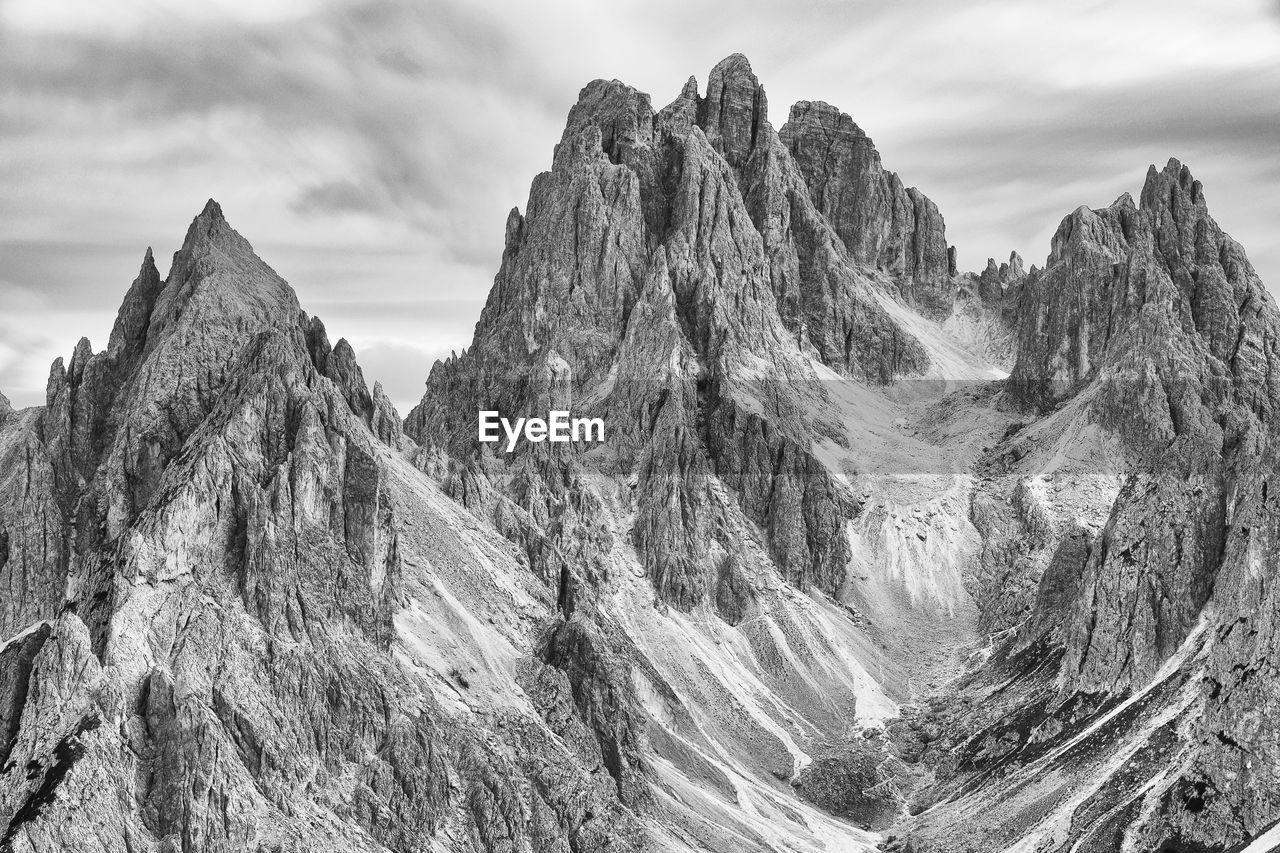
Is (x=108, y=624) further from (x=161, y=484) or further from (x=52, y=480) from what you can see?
(x=52, y=480)

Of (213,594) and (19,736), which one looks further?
(213,594)

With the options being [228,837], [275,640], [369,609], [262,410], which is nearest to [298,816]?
[228,837]

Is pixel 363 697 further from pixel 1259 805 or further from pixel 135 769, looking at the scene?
pixel 1259 805

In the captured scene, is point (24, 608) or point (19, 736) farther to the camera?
point (24, 608)

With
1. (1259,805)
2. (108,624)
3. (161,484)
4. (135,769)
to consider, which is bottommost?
(1259,805)

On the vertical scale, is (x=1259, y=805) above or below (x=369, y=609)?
below

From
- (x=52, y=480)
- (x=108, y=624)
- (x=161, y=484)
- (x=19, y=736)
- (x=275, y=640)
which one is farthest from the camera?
(x=52, y=480)

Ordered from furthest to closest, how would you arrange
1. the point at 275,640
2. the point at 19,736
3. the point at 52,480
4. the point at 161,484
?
1. the point at 52,480
2. the point at 161,484
3. the point at 275,640
4. the point at 19,736

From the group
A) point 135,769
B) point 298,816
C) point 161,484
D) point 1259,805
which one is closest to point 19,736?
point 135,769

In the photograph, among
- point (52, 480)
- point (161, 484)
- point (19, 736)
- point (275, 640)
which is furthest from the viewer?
point (52, 480)
